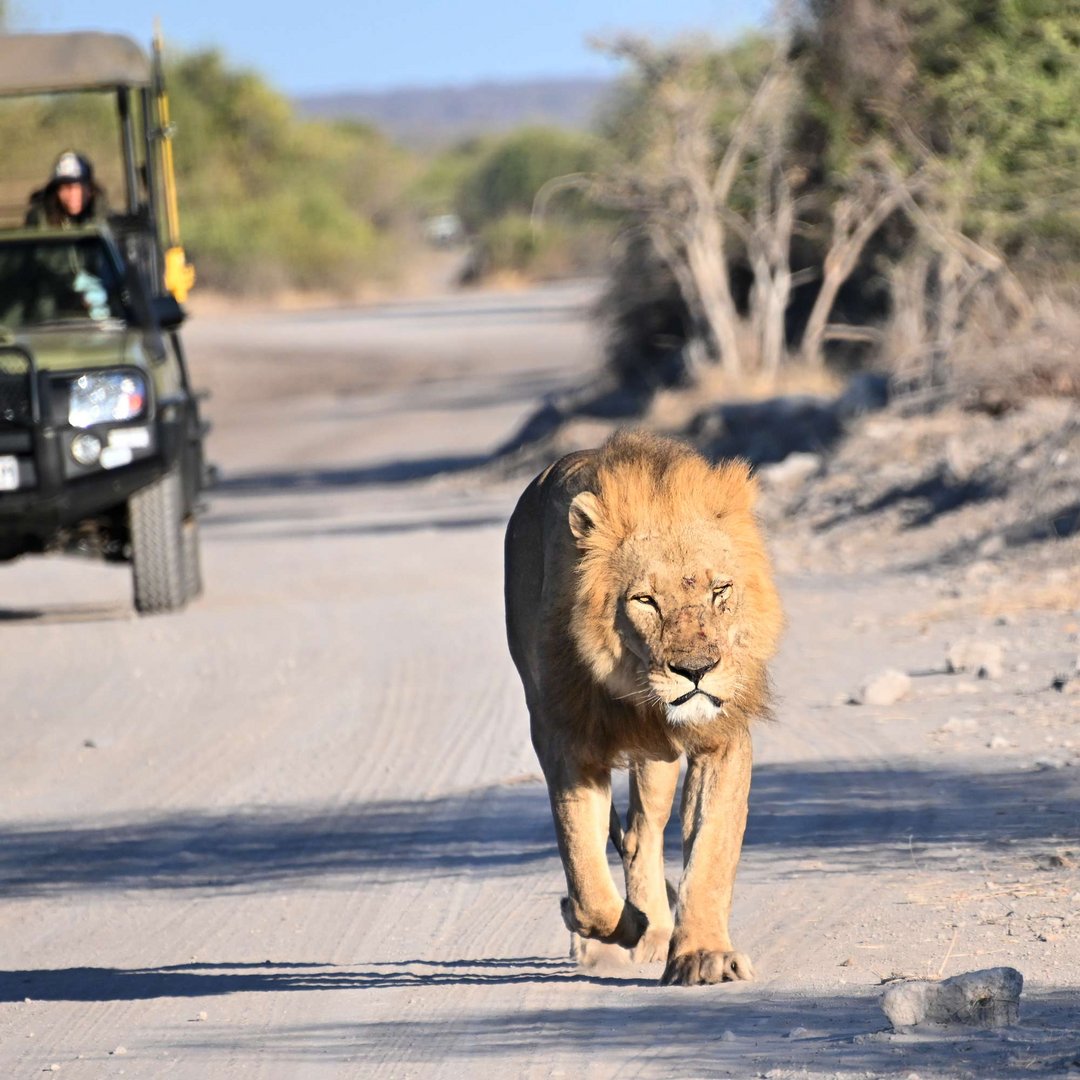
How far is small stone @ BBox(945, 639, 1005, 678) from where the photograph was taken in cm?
859

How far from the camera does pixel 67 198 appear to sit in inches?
505

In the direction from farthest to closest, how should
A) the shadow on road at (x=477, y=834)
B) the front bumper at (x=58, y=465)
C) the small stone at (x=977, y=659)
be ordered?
1. the front bumper at (x=58, y=465)
2. the small stone at (x=977, y=659)
3. the shadow on road at (x=477, y=834)

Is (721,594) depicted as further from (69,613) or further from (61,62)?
(61,62)

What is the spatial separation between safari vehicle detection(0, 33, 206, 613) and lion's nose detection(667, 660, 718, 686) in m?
7.03

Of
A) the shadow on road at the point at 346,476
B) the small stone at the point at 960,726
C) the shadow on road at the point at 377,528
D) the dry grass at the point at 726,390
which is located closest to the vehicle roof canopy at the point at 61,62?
the shadow on road at the point at 377,528

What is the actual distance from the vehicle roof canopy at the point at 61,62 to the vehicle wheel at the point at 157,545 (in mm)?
2832

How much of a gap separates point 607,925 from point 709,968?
0.25 m

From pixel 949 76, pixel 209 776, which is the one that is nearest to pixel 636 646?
pixel 209 776

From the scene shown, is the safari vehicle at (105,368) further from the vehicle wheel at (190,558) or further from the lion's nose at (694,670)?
the lion's nose at (694,670)

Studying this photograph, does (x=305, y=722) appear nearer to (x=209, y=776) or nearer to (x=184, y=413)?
(x=209, y=776)

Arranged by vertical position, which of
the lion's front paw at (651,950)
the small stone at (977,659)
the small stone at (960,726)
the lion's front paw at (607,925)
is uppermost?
the lion's front paw at (607,925)

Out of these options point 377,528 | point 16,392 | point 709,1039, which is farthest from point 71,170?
point 709,1039

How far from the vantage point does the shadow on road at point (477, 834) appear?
19.9ft

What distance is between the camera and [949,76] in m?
19.4
